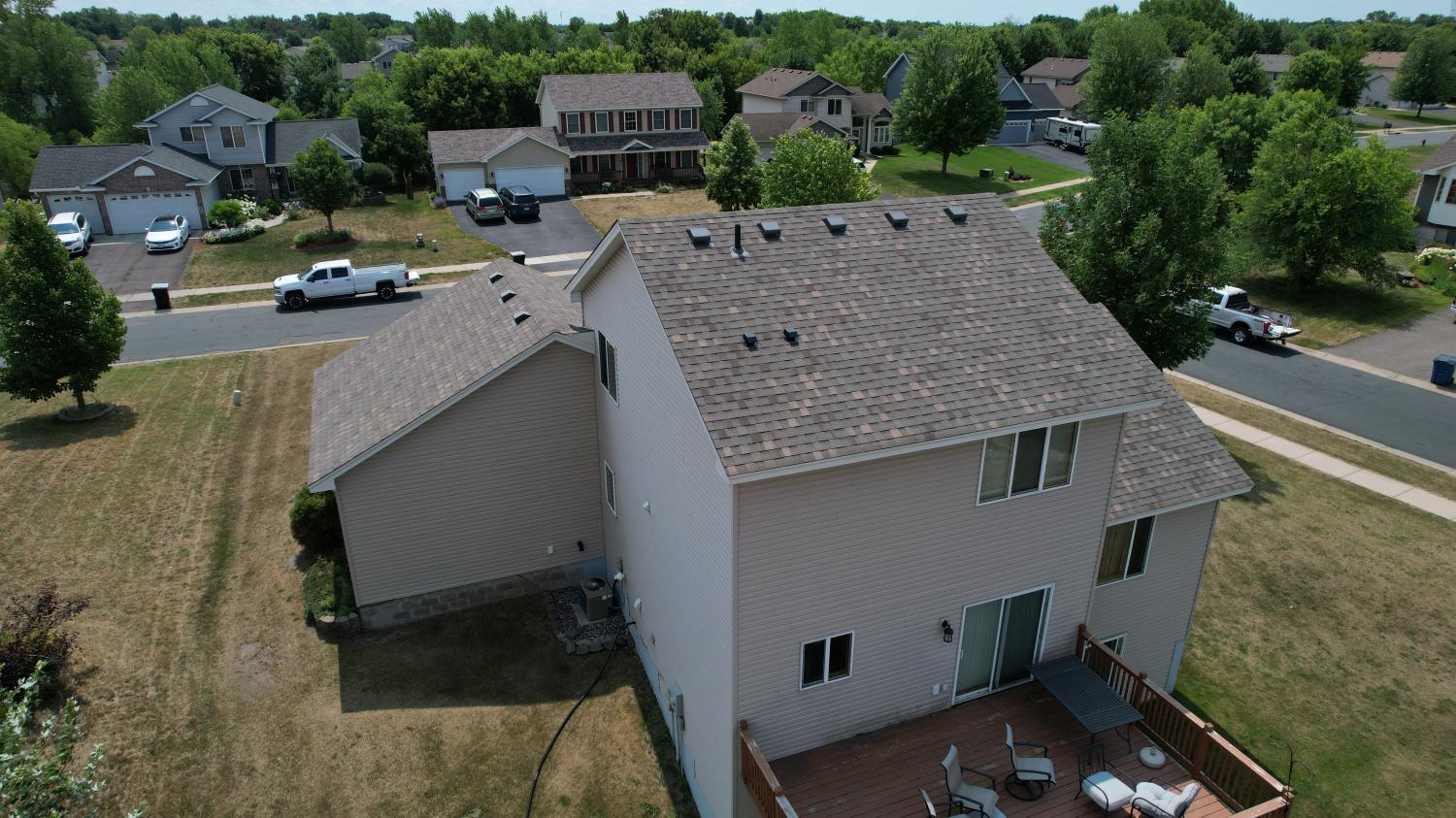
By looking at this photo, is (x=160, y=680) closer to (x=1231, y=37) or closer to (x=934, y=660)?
(x=934, y=660)

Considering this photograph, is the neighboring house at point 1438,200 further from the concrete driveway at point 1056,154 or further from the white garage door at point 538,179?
the white garage door at point 538,179

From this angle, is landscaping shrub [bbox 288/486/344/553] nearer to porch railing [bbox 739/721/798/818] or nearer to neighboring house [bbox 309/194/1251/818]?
neighboring house [bbox 309/194/1251/818]

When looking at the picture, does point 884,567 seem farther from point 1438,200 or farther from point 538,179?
point 1438,200

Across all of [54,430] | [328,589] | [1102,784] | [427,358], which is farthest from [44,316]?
[1102,784]

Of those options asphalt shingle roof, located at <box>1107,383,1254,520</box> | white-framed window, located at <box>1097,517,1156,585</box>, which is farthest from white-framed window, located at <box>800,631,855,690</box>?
white-framed window, located at <box>1097,517,1156,585</box>

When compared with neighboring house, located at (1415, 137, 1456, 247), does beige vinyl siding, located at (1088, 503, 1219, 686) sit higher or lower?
lower

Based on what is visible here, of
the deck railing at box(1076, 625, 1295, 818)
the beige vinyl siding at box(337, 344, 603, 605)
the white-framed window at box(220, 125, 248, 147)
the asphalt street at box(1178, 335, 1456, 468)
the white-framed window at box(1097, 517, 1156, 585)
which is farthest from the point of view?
the white-framed window at box(220, 125, 248, 147)

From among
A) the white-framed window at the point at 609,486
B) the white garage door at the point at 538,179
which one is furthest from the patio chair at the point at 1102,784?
the white garage door at the point at 538,179
